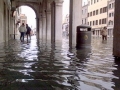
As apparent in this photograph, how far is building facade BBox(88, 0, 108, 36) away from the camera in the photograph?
7244cm

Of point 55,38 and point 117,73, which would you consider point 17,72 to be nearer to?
point 117,73

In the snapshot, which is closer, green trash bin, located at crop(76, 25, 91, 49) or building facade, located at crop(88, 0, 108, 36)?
green trash bin, located at crop(76, 25, 91, 49)

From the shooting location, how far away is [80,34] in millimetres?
13867

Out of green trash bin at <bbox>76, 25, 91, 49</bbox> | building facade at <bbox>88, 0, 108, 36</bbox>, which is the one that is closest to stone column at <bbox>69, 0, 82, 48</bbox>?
green trash bin at <bbox>76, 25, 91, 49</bbox>

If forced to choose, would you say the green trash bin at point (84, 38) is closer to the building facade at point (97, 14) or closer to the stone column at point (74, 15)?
the stone column at point (74, 15)

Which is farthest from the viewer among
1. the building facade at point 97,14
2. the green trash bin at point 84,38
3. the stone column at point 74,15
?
the building facade at point 97,14

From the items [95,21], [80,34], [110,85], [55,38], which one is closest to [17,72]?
[110,85]

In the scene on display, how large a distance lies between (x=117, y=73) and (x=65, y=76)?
127 cm

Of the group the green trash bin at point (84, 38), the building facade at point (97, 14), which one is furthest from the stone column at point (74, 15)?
the building facade at point (97, 14)

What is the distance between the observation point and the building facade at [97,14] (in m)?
72.4

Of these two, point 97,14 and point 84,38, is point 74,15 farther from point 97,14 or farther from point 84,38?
point 97,14

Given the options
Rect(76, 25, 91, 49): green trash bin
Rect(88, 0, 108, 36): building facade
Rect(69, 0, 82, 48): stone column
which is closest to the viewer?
Rect(76, 25, 91, 49): green trash bin

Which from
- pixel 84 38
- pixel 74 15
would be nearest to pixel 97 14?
pixel 74 15

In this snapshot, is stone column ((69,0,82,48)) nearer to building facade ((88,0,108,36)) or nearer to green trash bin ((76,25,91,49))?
green trash bin ((76,25,91,49))
